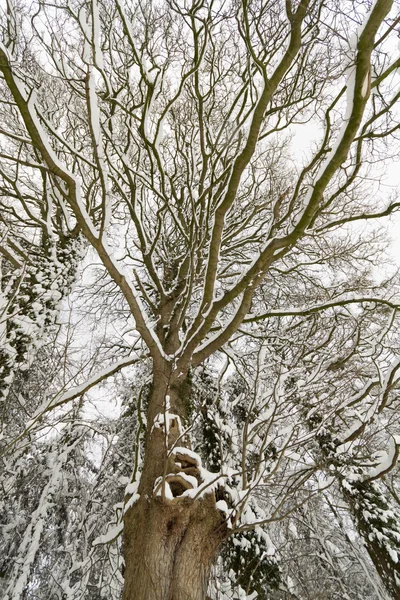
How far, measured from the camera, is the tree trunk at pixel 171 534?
175 cm

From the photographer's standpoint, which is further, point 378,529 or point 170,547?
point 378,529

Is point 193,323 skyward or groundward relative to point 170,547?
skyward

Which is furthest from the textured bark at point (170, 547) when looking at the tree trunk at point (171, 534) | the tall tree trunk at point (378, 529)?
the tall tree trunk at point (378, 529)

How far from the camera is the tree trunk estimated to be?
5.74ft

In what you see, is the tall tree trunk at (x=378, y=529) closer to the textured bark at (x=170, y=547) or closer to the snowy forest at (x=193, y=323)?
the snowy forest at (x=193, y=323)

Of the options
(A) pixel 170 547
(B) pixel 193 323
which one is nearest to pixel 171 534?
(A) pixel 170 547

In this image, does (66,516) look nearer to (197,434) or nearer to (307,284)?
(197,434)

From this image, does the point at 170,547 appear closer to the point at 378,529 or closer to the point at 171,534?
the point at 171,534

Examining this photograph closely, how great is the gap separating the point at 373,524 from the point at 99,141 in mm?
4643

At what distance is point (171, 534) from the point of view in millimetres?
1975

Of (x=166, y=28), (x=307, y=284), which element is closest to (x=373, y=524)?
(x=307, y=284)

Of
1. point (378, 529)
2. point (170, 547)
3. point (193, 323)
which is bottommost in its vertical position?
point (170, 547)

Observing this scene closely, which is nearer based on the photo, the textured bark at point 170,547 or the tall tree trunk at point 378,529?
the textured bark at point 170,547

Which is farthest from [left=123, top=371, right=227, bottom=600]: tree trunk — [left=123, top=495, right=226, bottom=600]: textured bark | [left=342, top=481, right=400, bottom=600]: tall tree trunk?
[left=342, top=481, right=400, bottom=600]: tall tree trunk
